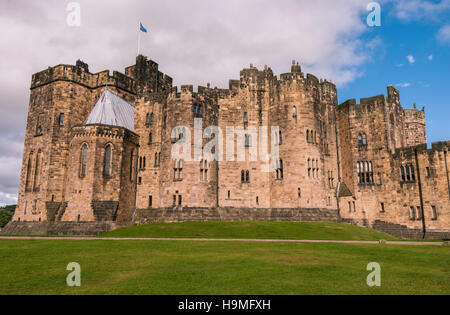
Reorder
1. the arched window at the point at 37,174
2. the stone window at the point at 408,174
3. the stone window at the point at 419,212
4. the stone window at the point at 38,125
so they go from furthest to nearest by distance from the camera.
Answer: the stone window at the point at 38,125 → the arched window at the point at 37,174 → the stone window at the point at 408,174 → the stone window at the point at 419,212

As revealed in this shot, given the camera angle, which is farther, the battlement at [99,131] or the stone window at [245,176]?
the stone window at [245,176]

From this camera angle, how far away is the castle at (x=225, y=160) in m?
39.4

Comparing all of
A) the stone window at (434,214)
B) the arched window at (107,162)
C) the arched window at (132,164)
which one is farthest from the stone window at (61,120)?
the stone window at (434,214)

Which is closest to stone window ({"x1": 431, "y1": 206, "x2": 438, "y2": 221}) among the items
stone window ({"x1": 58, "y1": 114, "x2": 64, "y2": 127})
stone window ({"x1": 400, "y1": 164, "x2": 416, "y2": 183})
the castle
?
the castle

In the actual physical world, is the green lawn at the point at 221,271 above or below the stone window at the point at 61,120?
below

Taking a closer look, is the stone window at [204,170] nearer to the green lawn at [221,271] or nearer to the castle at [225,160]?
the castle at [225,160]

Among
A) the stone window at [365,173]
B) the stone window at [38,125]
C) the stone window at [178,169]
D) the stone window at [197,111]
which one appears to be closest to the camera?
the stone window at [178,169]

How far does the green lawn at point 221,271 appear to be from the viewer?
10258 millimetres

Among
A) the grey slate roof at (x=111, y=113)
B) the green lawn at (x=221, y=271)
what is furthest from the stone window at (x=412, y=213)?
the grey slate roof at (x=111, y=113)

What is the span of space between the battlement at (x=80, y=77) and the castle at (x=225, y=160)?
0.52ft

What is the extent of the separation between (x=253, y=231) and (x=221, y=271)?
20681 millimetres

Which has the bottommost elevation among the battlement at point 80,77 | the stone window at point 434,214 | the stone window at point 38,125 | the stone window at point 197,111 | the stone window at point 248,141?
the stone window at point 434,214

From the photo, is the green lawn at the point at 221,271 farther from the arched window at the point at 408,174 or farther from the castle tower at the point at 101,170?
the arched window at the point at 408,174

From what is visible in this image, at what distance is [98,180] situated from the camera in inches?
1547
